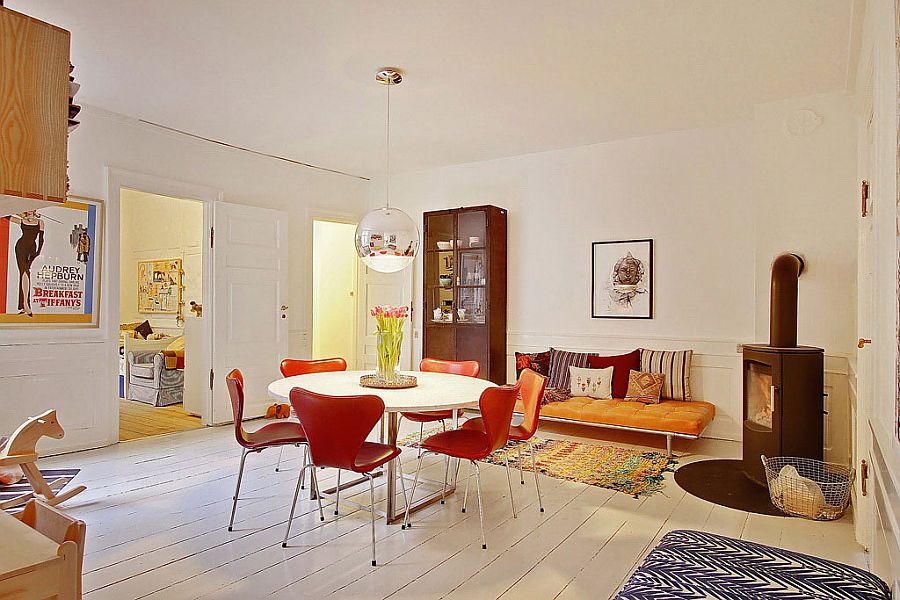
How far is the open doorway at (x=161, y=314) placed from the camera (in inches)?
259

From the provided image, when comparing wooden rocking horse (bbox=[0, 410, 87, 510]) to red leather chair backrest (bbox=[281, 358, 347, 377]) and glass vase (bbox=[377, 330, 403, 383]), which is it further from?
glass vase (bbox=[377, 330, 403, 383])

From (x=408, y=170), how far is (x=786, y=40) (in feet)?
14.6

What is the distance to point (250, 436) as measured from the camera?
3535 millimetres

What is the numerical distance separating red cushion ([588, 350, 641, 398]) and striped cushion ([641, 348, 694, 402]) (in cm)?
15

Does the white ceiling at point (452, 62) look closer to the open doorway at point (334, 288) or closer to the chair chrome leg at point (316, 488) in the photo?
the chair chrome leg at point (316, 488)

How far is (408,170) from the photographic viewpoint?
7.25 metres

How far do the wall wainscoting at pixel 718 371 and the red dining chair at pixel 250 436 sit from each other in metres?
3.29

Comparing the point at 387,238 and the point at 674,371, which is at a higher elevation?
the point at 387,238

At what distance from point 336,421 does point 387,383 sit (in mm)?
841

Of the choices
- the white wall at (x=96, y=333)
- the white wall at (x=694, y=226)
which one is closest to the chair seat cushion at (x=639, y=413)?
the white wall at (x=694, y=226)

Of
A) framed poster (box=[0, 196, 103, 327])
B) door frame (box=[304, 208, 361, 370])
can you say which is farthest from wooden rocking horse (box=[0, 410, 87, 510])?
door frame (box=[304, 208, 361, 370])

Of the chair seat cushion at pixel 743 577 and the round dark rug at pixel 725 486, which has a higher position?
the chair seat cushion at pixel 743 577

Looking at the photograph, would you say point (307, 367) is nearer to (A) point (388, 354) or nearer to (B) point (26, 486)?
(A) point (388, 354)

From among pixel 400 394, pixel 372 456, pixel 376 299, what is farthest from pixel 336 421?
pixel 376 299
